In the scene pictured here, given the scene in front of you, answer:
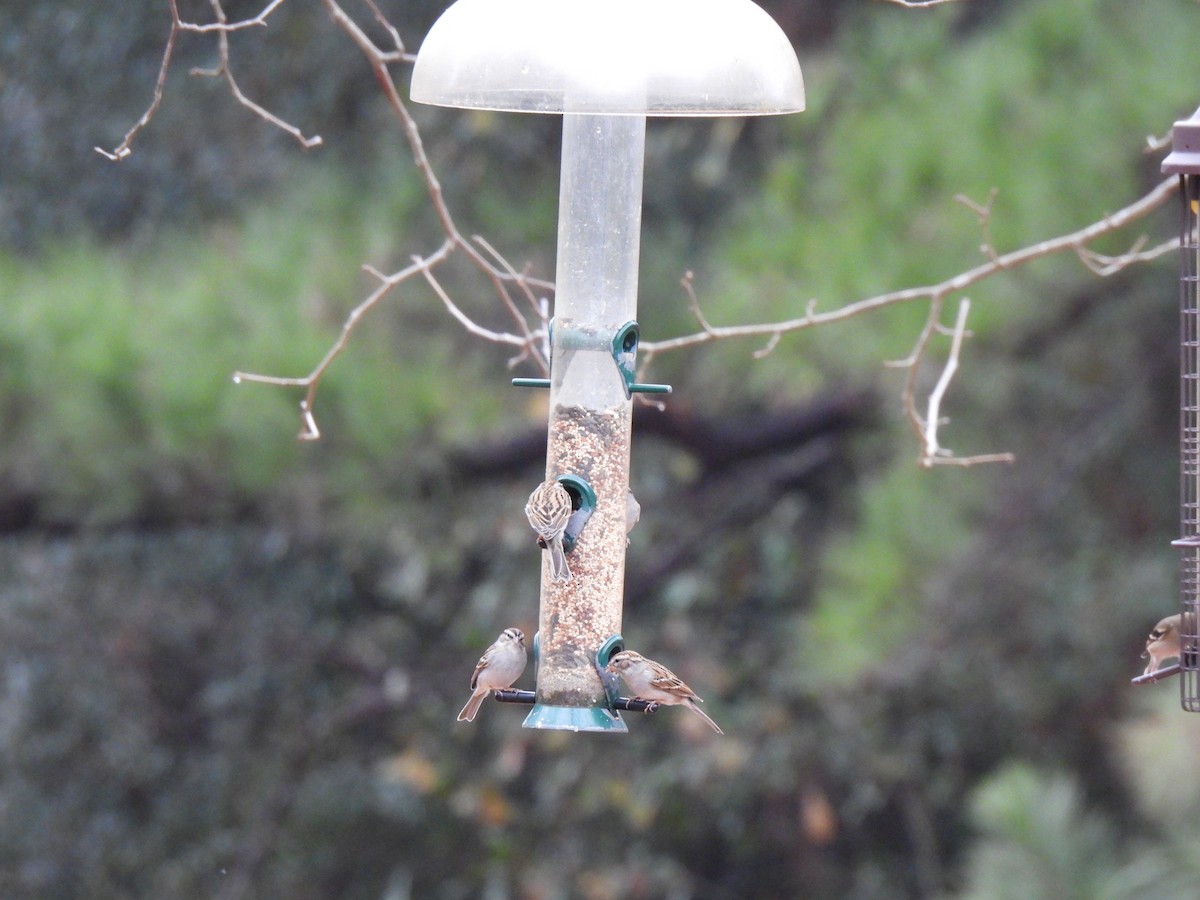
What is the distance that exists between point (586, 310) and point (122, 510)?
1864 mm

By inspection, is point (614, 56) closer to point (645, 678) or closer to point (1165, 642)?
point (645, 678)

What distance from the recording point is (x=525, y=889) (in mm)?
7477

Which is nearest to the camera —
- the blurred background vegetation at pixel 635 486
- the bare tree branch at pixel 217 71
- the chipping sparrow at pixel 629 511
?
the bare tree branch at pixel 217 71

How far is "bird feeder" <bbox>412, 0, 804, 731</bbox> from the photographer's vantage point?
2.98 metres

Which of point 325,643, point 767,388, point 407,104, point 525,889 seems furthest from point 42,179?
point 767,388

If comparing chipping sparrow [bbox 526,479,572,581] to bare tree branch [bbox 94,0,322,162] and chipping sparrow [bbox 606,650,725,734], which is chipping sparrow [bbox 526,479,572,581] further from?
bare tree branch [bbox 94,0,322,162]

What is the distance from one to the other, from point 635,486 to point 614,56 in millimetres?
4546

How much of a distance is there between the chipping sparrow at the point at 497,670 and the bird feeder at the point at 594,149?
0.11 meters

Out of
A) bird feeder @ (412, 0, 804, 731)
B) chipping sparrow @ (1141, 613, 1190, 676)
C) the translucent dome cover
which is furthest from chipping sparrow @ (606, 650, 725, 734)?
the translucent dome cover

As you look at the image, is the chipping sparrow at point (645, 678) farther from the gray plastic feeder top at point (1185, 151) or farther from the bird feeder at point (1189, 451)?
the gray plastic feeder top at point (1185, 151)

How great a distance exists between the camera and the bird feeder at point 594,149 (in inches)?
117

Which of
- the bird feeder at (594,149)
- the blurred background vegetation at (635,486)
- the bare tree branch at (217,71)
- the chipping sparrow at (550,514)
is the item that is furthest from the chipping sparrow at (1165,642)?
the bare tree branch at (217,71)

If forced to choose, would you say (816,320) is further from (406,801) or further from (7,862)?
(7,862)

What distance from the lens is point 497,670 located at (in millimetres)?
3549
